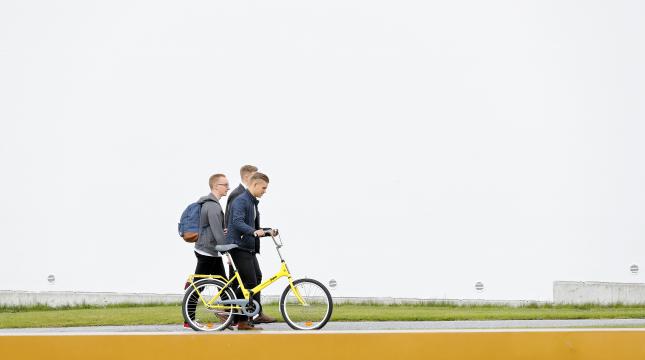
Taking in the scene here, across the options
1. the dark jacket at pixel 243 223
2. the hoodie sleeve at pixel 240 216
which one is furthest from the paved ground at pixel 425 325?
the hoodie sleeve at pixel 240 216

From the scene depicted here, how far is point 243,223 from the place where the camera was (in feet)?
26.5

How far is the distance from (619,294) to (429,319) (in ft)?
10.4

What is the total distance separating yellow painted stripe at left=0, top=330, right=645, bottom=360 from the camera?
4828mm

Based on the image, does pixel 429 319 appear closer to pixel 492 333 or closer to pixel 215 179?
pixel 215 179

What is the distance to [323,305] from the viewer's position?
7727mm

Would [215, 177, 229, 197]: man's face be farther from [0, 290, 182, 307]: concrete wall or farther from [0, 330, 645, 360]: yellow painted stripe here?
[0, 330, 645, 360]: yellow painted stripe

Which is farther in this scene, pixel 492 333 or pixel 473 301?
pixel 473 301

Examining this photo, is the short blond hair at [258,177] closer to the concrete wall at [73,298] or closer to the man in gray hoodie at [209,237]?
the man in gray hoodie at [209,237]

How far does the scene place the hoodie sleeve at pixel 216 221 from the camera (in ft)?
28.7

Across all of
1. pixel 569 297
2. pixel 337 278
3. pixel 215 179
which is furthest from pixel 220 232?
pixel 569 297

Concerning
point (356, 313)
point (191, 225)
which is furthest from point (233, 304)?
point (356, 313)

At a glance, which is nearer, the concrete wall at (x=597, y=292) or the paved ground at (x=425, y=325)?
the paved ground at (x=425, y=325)

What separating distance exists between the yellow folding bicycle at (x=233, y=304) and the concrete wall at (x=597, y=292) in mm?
5224

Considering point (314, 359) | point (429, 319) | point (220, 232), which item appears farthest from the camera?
point (429, 319)
